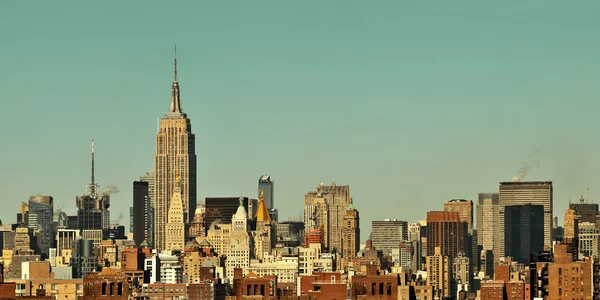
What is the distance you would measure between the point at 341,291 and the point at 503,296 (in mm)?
45077

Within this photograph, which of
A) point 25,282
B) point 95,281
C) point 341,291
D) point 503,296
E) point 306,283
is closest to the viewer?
point 95,281

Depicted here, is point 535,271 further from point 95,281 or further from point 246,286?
point 95,281

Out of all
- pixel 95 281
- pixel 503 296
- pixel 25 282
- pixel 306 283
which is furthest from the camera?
pixel 25 282

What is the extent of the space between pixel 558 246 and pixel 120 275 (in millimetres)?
38619

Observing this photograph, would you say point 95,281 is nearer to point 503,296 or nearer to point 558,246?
point 558,246

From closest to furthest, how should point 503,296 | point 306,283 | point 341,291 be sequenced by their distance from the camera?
point 341,291 < point 306,283 < point 503,296

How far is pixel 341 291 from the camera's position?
134875 millimetres

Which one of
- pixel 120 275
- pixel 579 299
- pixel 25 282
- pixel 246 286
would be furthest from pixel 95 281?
pixel 25 282

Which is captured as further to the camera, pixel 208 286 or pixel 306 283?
pixel 208 286

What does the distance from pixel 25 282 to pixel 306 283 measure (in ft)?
144

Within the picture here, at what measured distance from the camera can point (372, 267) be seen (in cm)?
13738

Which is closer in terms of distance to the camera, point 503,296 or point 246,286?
point 246,286

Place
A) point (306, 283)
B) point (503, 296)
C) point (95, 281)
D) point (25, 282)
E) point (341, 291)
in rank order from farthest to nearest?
1. point (25, 282)
2. point (503, 296)
3. point (306, 283)
4. point (341, 291)
5. point (95, 281)

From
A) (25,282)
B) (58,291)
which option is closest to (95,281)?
(58,291)
